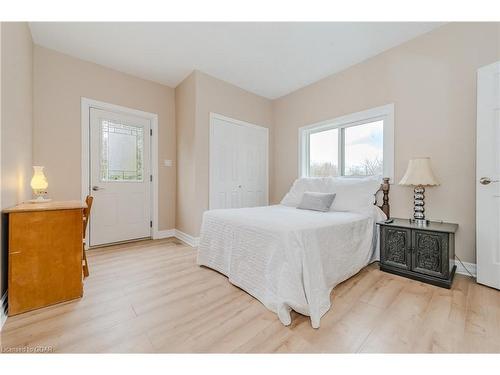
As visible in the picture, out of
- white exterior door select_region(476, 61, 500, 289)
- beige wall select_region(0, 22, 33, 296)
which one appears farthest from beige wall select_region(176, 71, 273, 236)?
white exterior door select_region(476, 61, 500, 289)

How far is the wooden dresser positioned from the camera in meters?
1.52

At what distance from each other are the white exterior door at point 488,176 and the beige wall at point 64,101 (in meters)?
4.14

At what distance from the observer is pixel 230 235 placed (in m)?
2.09

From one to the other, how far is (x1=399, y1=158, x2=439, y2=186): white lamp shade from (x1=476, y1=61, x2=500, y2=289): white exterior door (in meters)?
0.33

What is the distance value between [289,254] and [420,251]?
145cm

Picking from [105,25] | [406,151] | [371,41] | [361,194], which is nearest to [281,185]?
[361,194]

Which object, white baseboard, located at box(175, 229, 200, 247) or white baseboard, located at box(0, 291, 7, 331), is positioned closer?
white baseboard, located at box(0, 291, 7, 331)

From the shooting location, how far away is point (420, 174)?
2.23 m

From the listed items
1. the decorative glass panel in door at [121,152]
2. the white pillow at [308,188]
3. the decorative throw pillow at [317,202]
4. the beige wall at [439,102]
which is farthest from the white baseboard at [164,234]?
the beige wall at [439,102]

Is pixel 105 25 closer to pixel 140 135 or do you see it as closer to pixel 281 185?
pixel 140 135

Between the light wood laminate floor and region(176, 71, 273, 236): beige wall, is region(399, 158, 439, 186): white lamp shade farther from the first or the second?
region(176, 71, 273, 236): beige wall

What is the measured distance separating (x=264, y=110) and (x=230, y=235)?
2909 mm

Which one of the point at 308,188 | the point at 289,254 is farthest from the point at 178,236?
the point at 289,254
